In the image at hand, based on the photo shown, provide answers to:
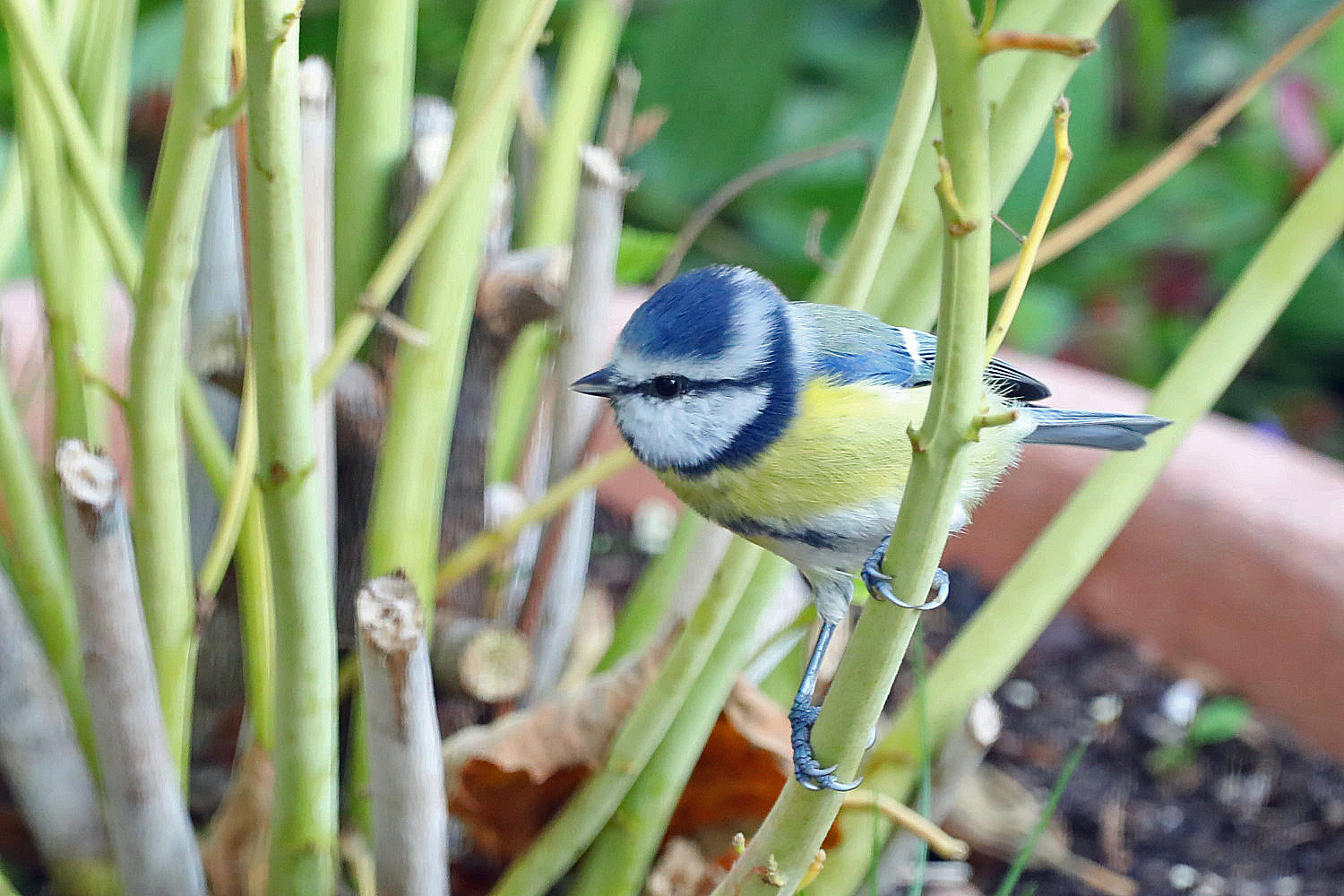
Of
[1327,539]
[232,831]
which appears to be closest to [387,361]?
[232,831]

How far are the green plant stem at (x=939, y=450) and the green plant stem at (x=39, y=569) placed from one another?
368mm

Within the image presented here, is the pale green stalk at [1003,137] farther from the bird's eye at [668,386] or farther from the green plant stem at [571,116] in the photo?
the green plant stem at [571,116]

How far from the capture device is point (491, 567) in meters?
0.68

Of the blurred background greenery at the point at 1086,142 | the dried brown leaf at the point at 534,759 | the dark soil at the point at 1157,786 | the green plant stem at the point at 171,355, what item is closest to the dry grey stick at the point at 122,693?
the green plant stem at the point at 171,355

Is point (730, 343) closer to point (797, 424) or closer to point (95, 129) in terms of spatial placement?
point (797, 424)

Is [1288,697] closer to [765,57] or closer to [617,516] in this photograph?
[617,516]

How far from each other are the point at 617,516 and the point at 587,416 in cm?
37

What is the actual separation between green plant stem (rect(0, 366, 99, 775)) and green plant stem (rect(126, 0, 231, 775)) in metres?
0.05

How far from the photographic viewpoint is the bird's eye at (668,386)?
1.34ft

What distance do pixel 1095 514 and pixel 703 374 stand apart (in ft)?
0.79

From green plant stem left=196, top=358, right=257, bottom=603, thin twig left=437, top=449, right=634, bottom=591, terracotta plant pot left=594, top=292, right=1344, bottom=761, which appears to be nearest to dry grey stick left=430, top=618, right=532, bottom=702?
thin twig left=437, top=449, right=634, bottom=591

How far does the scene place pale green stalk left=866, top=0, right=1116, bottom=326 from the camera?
0.45 meters

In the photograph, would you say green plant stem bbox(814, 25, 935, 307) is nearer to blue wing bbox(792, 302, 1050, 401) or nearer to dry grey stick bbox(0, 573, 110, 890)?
blue wing bbox(792, 302, 1050, 401)

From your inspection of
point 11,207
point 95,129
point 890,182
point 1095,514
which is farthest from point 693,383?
point 11,207
